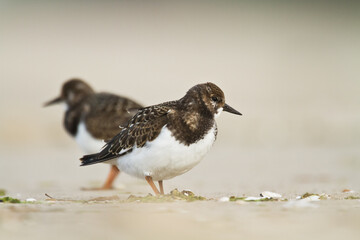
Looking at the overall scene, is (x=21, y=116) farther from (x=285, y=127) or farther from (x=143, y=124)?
(x=143, y=124)

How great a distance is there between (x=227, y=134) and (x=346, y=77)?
4522mm

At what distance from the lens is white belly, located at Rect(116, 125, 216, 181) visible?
4090 mm

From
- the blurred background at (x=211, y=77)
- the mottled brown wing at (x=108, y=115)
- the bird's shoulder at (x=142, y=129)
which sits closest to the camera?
the bird's shoulder at (x=142, y=129)

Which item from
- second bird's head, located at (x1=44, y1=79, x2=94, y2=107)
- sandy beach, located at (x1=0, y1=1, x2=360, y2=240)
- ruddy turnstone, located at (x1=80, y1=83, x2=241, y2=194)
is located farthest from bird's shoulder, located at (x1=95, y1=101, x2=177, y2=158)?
second bird's head, located at (x1=44, y1=79, x2=94, y2=107)

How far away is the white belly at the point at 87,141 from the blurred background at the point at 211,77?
322 millimetres

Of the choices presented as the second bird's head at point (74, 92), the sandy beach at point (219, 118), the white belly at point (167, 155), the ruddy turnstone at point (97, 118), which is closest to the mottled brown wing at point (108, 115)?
the ruddy turnstone at point (97, 118)

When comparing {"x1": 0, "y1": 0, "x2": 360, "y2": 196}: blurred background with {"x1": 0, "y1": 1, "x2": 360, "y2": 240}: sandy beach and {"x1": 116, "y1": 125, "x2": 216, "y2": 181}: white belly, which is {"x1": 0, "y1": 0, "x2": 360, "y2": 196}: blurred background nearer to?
{"x1": 0, "y1": 1, "x2": 360, "y2": 240}: sandy beach

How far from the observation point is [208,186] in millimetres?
5508

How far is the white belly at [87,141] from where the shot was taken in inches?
225

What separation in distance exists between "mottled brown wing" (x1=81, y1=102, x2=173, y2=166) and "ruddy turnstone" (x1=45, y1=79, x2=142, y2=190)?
0.71 meters

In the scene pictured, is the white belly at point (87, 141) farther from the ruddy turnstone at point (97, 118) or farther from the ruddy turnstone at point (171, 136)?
the ruddy turnstone at point (171, 136)

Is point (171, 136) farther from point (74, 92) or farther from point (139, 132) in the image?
point (74, 92)

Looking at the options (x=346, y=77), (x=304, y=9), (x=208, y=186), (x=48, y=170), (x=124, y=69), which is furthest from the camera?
(x=304, y=9)

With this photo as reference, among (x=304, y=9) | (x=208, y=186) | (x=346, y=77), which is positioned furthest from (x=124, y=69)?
(x=208, y=186)
